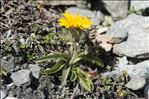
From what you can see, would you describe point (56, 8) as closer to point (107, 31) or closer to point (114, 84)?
point (107, 31)

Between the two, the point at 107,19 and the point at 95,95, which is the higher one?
the point at 107,19

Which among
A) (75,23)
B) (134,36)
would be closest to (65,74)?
(75,23)

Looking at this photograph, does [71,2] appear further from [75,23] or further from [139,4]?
[75,23]

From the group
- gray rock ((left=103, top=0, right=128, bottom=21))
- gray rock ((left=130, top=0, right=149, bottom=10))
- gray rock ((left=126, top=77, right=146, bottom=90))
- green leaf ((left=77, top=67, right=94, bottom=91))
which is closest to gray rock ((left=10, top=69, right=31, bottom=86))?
green leaf ((left=77, top=67, right=94, bottom=91))

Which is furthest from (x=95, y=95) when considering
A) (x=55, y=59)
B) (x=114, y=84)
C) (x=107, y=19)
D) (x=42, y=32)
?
(x=107, y=19)

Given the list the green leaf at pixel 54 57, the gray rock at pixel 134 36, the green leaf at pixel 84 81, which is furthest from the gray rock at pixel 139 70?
the green leaf at pixel 54 57

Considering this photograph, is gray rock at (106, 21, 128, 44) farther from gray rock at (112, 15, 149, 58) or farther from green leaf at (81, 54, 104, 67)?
green leaf at (81, 54, 104, 67)
